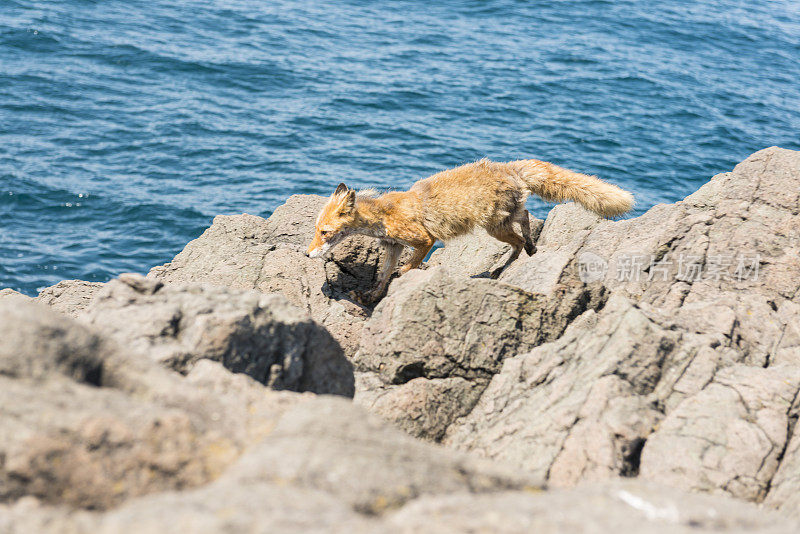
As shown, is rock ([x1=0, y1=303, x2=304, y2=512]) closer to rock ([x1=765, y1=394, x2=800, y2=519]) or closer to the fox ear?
rock ([x1=765, y1=394, x2=800, y2=519])

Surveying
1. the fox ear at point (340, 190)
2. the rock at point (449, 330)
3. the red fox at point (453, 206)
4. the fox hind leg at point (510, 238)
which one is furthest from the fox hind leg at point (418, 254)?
the rock at point (449, 330)

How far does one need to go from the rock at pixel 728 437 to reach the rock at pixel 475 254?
5.66 meters

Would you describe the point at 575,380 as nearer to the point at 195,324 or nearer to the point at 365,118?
the point at 195,324

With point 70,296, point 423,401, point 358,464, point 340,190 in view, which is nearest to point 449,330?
point 423,401

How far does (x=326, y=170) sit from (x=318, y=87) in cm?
667

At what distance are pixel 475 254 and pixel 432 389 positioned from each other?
17.2 feet

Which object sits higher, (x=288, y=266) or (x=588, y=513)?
(x=588, y=513)

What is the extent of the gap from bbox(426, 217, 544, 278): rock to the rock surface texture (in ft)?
0.73

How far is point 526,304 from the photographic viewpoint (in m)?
8.34

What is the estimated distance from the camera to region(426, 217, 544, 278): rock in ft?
40.2

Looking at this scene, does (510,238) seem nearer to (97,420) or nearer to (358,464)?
(358,464)

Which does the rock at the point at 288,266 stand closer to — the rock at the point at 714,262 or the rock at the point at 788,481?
the rock at the point at 714,262

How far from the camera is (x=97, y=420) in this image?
396 centimetres

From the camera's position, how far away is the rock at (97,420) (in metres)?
3.83
